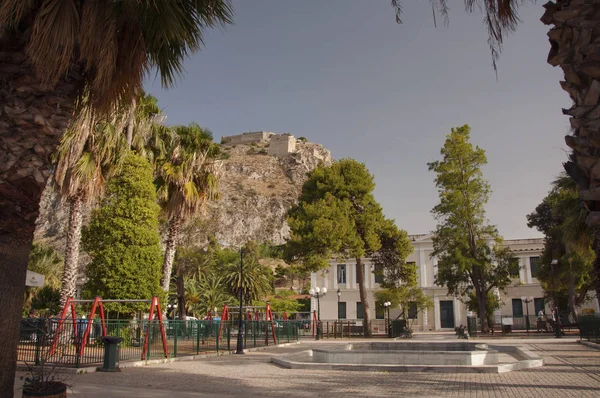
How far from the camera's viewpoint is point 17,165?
5.66 meters

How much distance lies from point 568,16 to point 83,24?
5274 mm

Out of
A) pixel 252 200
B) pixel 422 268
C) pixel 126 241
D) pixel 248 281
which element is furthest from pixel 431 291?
pixel 252 200

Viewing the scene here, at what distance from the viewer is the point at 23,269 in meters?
5.71

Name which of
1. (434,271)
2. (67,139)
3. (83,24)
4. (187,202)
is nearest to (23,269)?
(83,24)

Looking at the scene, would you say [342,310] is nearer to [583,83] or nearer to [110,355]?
[110,355]

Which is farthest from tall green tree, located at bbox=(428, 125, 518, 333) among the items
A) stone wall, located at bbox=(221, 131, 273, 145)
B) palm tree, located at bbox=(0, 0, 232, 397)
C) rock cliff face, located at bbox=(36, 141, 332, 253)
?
stone wall, located at bbox=(221, 131, 273, 145)

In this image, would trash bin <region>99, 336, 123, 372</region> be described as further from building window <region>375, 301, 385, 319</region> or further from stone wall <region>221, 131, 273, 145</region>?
stone wall <region>221, 131, 273, 145</region>

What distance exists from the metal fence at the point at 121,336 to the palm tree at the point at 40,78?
15.5 ft

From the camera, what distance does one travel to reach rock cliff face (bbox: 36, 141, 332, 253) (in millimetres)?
106500

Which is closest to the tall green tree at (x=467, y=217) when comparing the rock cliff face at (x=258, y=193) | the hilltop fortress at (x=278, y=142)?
the rock cliff face at (x=258, y=193)

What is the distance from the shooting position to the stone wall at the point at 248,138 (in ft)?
512

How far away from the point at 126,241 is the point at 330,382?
12.2m

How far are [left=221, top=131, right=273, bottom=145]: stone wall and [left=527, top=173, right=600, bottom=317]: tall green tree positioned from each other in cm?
11365

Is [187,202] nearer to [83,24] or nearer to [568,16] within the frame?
[83,24]
